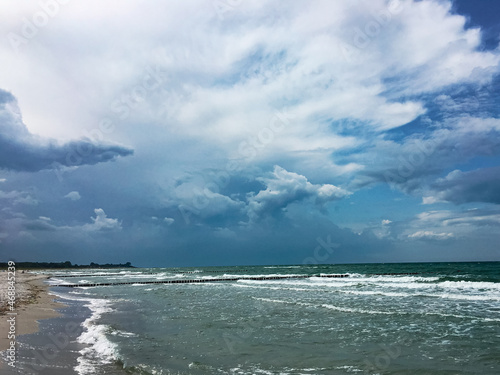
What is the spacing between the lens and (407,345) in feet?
40.5

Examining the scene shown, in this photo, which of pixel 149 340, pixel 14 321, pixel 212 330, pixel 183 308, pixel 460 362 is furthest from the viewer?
pixel 183 308

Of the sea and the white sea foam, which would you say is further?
the sea

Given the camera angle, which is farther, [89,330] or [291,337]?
[89,330]

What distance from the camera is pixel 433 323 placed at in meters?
16.1

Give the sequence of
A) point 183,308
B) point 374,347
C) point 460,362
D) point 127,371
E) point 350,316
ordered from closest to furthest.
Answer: point 127,371
point 460,362
point 374,347
point 350,316
point 183,308

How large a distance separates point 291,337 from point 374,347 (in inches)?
120

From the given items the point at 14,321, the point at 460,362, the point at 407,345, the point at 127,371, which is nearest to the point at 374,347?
the point at 407,345

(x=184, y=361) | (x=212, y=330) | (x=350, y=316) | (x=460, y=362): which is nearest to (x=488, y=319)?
(x=350, y=316)

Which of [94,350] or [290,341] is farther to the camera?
[290,341]

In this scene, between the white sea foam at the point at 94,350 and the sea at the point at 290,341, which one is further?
the sea at the point at 290,341

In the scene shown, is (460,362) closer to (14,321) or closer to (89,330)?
(89,330)

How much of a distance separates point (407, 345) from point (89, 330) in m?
12.6

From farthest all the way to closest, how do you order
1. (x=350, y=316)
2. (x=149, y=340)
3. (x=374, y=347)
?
(x=350, y=316)
(x=149, y=340)
(x=374, y=347)

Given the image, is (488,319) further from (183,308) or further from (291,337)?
(183,308)
